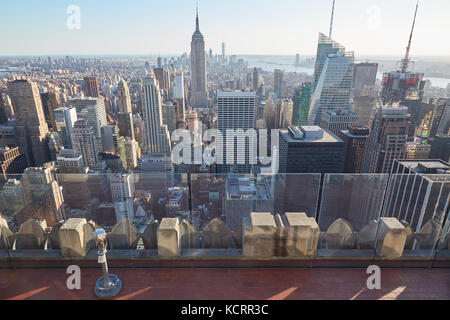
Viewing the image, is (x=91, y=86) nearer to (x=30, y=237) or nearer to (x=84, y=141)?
(x=84, y=141)

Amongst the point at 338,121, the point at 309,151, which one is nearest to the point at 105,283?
the point at 309,151

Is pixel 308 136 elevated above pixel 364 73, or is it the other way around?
pixel 364 73

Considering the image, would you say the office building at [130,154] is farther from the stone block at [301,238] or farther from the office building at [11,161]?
the stone block at [301,238]

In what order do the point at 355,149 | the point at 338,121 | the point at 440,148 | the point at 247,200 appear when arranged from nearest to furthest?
the point at 247,200, the point at 355,149, the point at 440,148, the point at 338,121

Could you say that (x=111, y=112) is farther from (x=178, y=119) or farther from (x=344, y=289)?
(x=344, y=289)

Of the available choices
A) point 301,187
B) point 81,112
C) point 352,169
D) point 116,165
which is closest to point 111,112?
point 81,112

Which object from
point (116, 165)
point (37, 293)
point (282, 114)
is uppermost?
point (37, 293)
